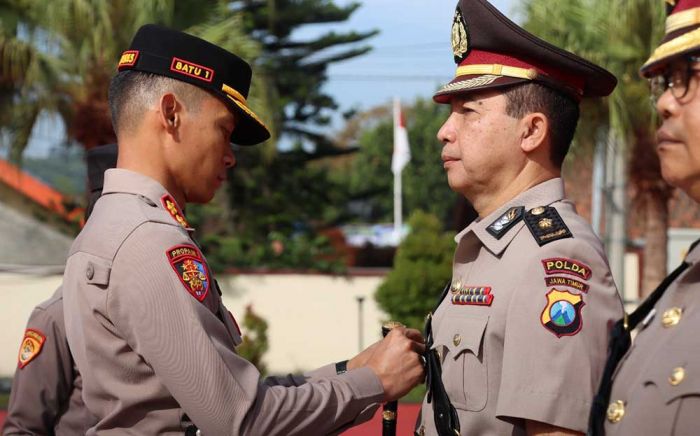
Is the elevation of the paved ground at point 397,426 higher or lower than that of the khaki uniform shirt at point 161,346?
lower

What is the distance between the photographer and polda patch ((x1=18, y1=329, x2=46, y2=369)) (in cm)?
313

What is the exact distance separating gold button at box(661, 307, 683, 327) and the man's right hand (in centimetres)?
90

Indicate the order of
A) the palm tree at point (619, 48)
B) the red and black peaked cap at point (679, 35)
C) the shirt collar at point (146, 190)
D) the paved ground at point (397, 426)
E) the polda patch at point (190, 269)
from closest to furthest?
the red and black peaked cap at point (679, 35) < the polda patch at point (190, 269) < the shirt collar at point (146, 190) < the paved ground at point (397, 426) < the palm tree at point (619, 48)

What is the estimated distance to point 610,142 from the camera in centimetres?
1133

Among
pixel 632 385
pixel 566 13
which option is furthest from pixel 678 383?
pixel 566 13

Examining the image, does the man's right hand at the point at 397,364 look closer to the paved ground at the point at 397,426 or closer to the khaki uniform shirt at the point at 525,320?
the khaki uniform shirt at the point at 525,320

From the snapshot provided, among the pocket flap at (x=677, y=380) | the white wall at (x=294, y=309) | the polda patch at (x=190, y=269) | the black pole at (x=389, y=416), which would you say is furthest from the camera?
the white wall at (x=294, y=309)

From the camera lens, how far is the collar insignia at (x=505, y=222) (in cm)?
256

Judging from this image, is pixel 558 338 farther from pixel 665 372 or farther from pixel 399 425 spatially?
pixel 399 425

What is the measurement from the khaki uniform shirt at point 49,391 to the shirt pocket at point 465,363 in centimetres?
122

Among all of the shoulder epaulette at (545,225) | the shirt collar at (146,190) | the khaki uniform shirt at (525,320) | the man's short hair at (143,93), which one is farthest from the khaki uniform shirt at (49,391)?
the shoulder epaulette at (545,225)

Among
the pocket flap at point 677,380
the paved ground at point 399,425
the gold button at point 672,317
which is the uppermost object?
the gold button at point 672,317

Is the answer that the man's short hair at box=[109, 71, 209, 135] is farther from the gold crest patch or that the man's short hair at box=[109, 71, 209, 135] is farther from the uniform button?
the uniform button

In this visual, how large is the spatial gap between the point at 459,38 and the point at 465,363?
3.20 ft
